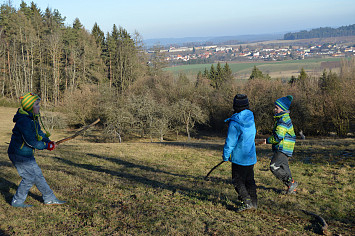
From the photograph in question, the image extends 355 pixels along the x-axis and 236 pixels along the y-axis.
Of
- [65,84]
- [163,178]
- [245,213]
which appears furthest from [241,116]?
[65,84]

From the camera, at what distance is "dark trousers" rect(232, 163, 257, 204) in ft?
18.3

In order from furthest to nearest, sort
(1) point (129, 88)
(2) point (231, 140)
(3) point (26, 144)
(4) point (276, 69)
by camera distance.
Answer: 1. (4) point (276, 69)
2. (1) point (129, 88)
3. (3) point (26, 144)
4. (2) point (231, 140)

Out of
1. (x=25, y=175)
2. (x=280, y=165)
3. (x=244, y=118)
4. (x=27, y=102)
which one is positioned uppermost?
(x=27, y=102)

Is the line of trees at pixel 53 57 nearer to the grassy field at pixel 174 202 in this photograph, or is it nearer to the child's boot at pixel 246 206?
the grassy field at pixel 174 202

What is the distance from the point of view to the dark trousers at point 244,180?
5.57 metres

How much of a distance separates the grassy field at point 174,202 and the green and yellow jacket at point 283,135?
4.05 ft

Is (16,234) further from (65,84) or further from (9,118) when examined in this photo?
(65,84)

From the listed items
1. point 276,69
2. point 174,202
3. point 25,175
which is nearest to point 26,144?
point 25,175

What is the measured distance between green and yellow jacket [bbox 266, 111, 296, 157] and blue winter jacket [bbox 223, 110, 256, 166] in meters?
1.19

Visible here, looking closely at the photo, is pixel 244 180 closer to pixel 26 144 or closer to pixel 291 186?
pixel 291 186

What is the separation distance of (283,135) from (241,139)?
4.89 ft

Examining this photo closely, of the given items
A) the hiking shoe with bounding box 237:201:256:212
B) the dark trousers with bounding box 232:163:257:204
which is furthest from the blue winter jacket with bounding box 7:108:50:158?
the hiking shoe with bounding box 237:201:256:212

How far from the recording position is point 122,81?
6575 cm

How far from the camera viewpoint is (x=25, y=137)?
5453 millimetres
